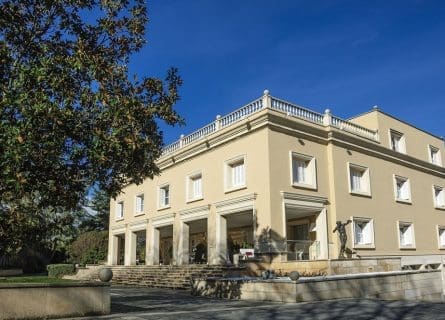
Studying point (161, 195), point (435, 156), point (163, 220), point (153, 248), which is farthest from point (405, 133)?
point (153, 248)

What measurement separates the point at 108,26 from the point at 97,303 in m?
6.55

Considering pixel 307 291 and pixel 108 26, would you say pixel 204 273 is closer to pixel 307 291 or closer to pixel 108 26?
pixel 307 291

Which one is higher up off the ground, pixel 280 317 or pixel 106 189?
pixel 106 189

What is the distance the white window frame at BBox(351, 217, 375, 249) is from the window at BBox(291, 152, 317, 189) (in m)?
3.12

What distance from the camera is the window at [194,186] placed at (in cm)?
2431

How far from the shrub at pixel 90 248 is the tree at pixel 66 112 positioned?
26.3 m

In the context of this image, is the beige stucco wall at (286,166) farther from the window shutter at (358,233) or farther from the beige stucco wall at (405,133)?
the beige stucco wall at (405,133)

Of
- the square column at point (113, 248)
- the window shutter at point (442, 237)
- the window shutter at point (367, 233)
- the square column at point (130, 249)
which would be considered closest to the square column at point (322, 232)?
the window shutter at point (367, 233)

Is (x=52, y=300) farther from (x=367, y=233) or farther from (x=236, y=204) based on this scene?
(x=367, y=233)

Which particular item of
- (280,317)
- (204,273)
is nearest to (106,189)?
(280,317)

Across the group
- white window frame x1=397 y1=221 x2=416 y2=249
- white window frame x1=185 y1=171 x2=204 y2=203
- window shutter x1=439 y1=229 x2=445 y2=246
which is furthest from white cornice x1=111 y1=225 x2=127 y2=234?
window shutter x1=439 y1=229 x2=445 y2=246

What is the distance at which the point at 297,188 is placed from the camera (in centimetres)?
1989

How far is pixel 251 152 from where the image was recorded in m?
20.2

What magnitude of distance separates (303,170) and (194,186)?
6.81 m
